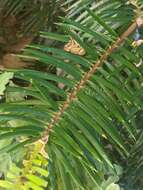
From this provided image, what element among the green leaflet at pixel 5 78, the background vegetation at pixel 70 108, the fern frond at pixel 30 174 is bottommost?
the fern frond at pixel 30 174

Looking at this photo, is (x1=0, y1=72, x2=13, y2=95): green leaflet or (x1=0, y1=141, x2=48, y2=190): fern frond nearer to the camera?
(x1=0, y1=141, x2=48, y2=190): fern frond

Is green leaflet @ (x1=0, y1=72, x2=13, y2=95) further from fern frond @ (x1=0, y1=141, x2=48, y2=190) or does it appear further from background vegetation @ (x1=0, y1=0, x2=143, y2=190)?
fern frond @ (x1=0, y1=141, x2=48, y2=190)

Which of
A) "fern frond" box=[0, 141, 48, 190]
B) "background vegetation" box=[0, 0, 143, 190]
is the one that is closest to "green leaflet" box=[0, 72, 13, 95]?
"background vegetation" box=[0, 0, 143, 190]

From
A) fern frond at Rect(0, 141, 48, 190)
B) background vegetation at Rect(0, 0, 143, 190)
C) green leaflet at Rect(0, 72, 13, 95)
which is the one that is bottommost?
fern frond at Rect(0, 141, 48, 190)

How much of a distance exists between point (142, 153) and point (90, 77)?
46cm

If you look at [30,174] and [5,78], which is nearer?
[30,174]

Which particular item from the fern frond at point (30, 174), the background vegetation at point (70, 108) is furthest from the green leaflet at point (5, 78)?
the fern frond at point (30, 174)

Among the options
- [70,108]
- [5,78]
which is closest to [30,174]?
[70,108]

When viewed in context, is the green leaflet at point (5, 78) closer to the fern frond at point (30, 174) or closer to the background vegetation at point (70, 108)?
the background vegetation at point (70, 108)

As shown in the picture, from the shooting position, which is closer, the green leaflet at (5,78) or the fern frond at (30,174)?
the fern frond at (30,174)

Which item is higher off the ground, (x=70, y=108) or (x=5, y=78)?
(x=5, y=78)

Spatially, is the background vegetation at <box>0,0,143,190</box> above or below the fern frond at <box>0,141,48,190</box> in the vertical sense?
above

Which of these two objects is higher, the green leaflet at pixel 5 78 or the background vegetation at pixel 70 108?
the green leaflet at pixel 5 78

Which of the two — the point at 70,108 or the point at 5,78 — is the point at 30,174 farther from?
the point at 5,78
